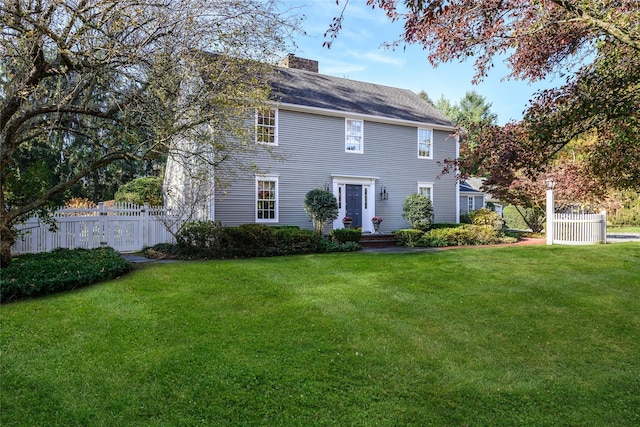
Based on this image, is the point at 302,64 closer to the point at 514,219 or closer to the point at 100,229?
the point at 100,229

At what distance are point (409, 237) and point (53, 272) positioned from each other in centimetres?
1135

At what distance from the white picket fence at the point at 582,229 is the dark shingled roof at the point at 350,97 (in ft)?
22.9

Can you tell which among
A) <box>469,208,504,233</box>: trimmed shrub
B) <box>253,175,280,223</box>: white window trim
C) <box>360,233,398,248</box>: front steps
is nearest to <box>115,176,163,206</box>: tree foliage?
<box>253,175,280,223</box>: white window trim

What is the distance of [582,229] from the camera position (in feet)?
47.5

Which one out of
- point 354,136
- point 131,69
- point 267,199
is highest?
point 354,136

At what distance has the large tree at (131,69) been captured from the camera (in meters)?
6.67

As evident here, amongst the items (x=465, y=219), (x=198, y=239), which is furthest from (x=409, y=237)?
(x=198, y=239)

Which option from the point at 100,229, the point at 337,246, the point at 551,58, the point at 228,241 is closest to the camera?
the point at 551,58

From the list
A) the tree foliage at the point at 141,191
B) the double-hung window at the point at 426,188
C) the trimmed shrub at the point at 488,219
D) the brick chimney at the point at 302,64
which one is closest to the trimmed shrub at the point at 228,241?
the tree foliage at the point at 141,191

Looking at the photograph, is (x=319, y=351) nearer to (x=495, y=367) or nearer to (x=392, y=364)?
(x=392, y=364)

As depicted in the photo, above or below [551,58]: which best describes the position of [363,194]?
below

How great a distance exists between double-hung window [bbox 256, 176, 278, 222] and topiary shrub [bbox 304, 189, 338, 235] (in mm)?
1262

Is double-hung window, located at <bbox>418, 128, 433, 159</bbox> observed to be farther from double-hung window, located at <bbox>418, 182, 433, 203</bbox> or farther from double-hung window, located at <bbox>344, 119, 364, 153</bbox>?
double-hung window, located at <bbox>344, 119, 364, 153</bbox>

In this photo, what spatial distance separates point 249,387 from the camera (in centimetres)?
380
